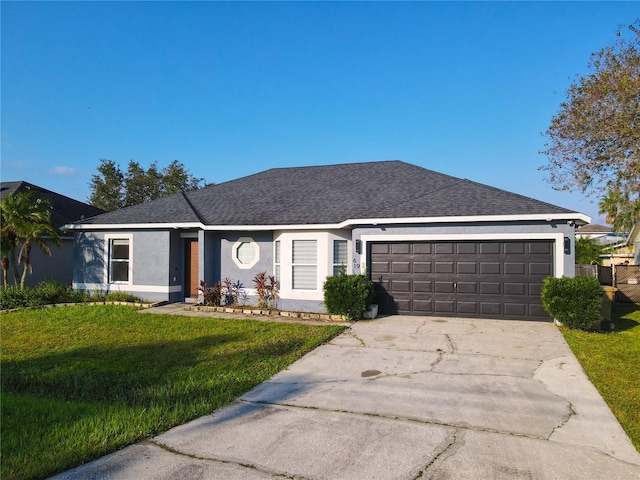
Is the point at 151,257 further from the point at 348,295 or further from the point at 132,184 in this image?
the point at 132,184

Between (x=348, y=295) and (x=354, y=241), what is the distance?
1.87 meters

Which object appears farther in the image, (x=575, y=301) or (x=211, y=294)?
(x=211, y=294)

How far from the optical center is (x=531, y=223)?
11109 millimetres

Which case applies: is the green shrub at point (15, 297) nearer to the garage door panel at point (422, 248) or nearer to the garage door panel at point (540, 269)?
the garage door panel at point (422, 248)

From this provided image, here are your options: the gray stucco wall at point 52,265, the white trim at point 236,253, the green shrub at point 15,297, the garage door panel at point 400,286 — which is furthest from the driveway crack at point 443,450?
the gray stucco wall at point 52,265

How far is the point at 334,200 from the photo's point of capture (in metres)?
14.7

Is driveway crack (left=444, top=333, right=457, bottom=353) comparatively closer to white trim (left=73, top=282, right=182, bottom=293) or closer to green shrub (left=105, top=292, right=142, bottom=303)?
white trim (left=73, top=282, right=182, bottom=293)

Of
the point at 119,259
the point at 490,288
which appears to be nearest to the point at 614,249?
the point at 490,288

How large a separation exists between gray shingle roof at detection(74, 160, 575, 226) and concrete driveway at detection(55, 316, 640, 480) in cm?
515

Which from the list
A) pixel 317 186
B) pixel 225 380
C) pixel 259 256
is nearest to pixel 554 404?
pixel 225 380

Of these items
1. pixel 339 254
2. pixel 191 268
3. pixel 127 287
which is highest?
pixel 339 254

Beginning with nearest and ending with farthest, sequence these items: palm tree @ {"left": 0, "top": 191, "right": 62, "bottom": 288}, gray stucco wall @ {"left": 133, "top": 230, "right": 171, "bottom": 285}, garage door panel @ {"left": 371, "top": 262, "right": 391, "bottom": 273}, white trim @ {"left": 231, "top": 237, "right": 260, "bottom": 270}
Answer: garage door panel @ {"left": 371, "top": 262, "right": 391, "bottom": 273}
palm tree @ {"left": 0, "top": 191, "right": 62, "bottom": 288}
white trim @ {"left": 231, "top": 237, "right": 260, "bottom": 270}
gray stucco wall @ {"left": 133, "top": 230, "right": 171, "bottom": 285}

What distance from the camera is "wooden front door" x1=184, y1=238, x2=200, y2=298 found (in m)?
15.1

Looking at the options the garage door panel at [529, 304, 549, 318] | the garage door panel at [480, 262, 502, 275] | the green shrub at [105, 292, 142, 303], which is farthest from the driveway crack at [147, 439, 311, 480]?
the green shrub at [105, 292, 142, 303]
